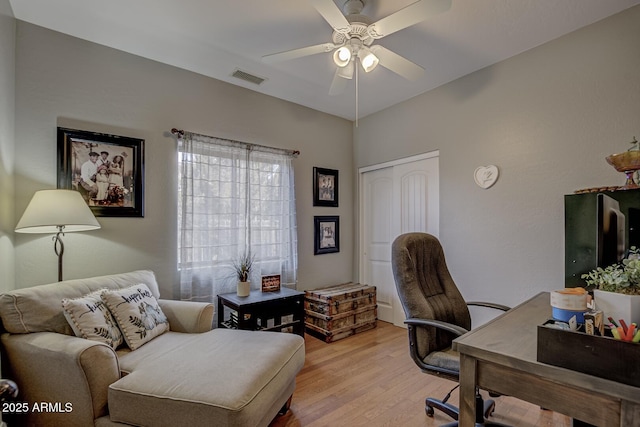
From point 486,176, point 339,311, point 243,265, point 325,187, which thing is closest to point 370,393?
point 339,311

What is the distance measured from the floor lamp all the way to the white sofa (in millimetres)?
393

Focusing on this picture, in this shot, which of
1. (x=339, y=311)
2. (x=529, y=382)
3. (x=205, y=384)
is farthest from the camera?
(x=339, y=311)

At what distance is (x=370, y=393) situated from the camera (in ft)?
7.02

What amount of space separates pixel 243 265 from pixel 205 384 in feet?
4.90

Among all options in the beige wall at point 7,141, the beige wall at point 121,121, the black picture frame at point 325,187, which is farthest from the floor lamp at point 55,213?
the black picture frame at point 325,187

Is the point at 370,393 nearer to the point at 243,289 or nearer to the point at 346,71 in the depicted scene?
→ the point at 243,289

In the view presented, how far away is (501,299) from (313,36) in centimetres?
281

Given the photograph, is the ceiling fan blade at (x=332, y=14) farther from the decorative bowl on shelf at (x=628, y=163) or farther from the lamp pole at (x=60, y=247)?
the lamp pole at (x=60, y=247)

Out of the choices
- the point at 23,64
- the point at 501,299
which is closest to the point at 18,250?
the point at 23,64

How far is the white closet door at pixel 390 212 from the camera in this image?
3.29 metres

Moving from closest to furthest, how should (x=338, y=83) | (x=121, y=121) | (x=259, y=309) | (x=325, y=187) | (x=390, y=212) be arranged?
1. (x=338, y=83)
2. (x=121, y=121)
3. (x=259, y=309)
4. (x=390, y=212)
5. (x=325, y=187)

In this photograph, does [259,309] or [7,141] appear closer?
[7,141]

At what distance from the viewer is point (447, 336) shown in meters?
1.84

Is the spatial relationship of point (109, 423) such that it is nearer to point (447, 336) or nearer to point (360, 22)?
point (447, 336)
